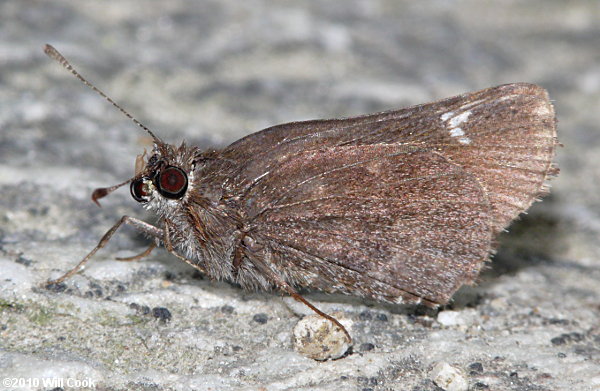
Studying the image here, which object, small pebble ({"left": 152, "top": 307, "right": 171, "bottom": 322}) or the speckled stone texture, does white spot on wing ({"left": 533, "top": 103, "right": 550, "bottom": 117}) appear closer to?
the speckled stone texture

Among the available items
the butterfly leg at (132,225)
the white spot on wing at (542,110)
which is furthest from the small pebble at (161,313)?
the white spot on wing at (542,110)

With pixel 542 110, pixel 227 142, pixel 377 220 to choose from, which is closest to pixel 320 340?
pixel 377 220

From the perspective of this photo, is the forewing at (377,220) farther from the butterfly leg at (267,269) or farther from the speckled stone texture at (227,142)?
the speckled stone texture at (227,142)

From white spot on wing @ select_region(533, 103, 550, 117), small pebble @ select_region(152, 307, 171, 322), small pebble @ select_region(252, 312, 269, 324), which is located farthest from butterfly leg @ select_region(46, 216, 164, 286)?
white spot on wing @ select_region(533, 103, 550, 117)

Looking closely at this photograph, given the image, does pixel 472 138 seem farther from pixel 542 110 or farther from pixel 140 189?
pixel 140 189

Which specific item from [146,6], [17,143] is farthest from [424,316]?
[146,6]

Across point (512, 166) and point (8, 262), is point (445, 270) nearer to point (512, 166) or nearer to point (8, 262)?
point (512, 166)
